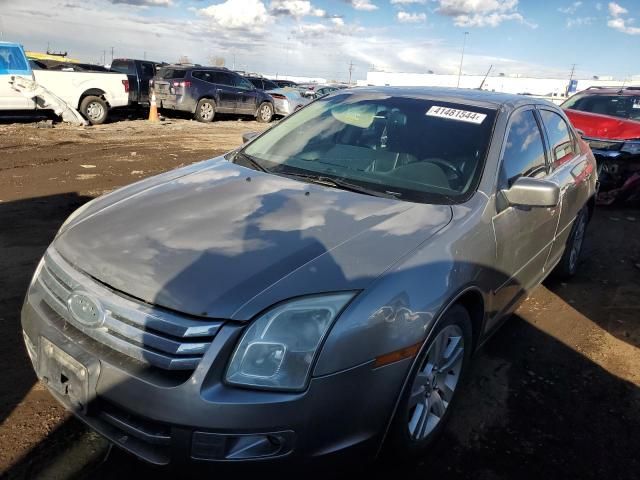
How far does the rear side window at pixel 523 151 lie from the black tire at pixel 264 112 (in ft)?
50.5

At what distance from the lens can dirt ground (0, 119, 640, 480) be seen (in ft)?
7.84

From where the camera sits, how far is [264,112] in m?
18.4

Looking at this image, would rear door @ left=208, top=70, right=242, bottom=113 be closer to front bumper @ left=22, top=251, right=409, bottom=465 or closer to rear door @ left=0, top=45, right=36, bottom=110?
rear door @ left=0, top=45, right=36, bottom=110

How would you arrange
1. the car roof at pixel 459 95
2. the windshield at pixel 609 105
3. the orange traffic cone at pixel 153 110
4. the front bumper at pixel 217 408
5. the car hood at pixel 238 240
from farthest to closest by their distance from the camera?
1. the orange traffic cone at pixel 153 110
2. the windshield at pixel 609 105
3. the car roof at pixel 459 95
4. the car hood at pixel 238 240
5. the front bumper at pixel 217 408

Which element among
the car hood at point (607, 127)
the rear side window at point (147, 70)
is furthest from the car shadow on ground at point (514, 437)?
the rear side window at point (147, 70)

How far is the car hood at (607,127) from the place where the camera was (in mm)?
7691

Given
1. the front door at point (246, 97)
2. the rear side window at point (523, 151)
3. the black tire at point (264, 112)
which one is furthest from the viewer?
the black tire at point (264, 112)

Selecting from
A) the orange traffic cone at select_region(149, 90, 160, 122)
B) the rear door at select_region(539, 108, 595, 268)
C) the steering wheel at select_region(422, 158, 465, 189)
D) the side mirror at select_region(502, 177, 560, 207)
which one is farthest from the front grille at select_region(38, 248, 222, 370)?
the orange traffic cone at select_region(149, 90, 160, 122)

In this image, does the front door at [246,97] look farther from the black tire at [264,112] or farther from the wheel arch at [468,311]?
the wheel arch at [468,311]

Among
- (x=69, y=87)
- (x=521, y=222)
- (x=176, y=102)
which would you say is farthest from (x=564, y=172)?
(x=176, y=102)

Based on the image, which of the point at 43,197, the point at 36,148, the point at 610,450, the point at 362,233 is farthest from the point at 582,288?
the point at 36,148

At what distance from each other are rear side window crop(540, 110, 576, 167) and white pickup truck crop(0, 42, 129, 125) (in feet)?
39.2

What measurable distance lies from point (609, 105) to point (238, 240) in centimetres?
917

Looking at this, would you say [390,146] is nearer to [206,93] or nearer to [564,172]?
[564,172]
